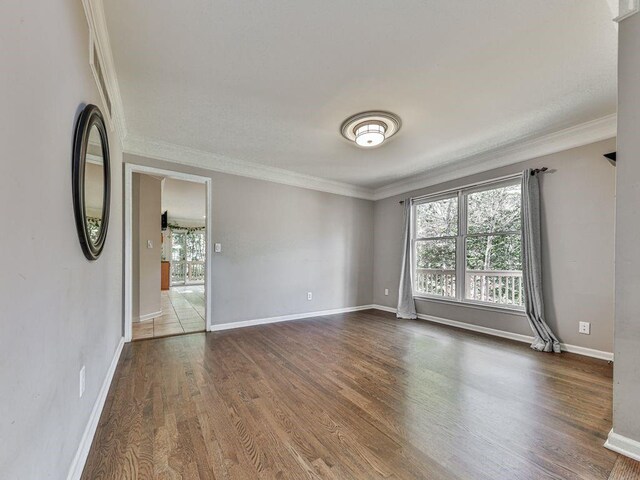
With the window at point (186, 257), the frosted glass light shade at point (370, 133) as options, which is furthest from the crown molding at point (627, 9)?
the window at point (186, 257)

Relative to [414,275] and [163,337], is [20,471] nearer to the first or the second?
[163,337]

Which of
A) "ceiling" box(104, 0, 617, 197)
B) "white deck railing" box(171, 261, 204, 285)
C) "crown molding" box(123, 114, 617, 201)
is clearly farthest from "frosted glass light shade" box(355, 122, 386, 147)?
"white deck railing" box(171, 261, 204, 285)

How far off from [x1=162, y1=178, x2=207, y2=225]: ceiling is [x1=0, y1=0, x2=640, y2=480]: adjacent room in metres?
1.41

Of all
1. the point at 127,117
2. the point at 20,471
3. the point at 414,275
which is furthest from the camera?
the point at 414,275

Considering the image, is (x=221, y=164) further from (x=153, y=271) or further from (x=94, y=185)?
(x=94, y=185)

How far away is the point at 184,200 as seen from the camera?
723 cm

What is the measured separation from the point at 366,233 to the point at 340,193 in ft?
3.25

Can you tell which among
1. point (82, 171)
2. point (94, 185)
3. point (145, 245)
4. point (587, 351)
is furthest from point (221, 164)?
point (587, 351)

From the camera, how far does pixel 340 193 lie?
513cm

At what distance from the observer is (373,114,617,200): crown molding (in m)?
2.84

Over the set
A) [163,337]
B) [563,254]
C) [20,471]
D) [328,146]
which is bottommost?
[163,337]

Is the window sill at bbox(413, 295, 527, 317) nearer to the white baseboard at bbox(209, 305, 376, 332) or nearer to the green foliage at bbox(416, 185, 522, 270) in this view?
the green foliage at bbox(416, 185, 522, 270)

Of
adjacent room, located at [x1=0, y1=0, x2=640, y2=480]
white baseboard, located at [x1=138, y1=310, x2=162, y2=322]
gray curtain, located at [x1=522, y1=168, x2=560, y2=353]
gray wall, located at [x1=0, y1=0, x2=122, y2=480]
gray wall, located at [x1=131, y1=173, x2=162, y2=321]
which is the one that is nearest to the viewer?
gray wall, located at [x1=0, y1=0, x2=122, y2=480]

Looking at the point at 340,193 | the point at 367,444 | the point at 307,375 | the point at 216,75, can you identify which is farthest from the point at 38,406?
the point at 340,193
